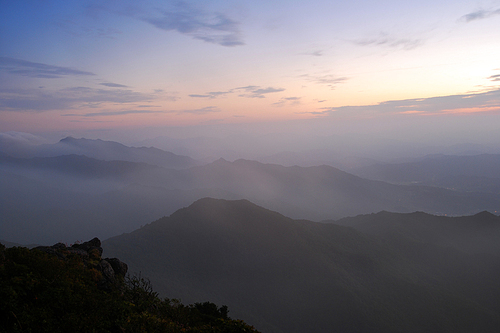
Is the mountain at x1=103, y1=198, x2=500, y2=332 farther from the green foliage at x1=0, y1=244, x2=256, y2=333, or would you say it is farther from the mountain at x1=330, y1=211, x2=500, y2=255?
the green foliage at x1=0, y1=244, x2=256, y2=333

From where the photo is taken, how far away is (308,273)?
378 ft

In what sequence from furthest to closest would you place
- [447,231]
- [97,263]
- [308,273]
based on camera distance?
[447,231]
[308,273]
[97,263]

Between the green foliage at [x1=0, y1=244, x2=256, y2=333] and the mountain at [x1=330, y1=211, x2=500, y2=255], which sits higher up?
the green foliage at [x1=0, y1=244, x2=256, y2=333]

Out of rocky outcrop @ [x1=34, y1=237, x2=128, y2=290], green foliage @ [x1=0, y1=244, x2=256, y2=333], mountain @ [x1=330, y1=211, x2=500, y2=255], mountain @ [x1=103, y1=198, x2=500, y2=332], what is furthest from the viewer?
mountain @ [x1=330, y1=211, x2=500, y2=255]

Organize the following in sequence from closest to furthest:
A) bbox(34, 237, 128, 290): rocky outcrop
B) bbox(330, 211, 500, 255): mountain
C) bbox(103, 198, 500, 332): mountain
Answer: bbox(34, 237, 128, 290): rocky outcrop < bbox(103, 198, 500, 332): mountain < bbox(330, 211, 500, 255): mountain

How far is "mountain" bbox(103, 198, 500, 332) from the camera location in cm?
9100

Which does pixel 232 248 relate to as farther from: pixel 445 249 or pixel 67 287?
pixel 445 249

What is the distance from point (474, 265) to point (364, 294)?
81004 millimetres

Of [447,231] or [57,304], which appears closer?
[57,304]

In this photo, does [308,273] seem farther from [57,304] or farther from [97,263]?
[57,304]

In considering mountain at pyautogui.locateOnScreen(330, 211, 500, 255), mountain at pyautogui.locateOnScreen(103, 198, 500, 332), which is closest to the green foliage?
mountain at pyautogui.locateOnScreen(103, 198, 500, 332)

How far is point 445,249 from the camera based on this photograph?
148 m

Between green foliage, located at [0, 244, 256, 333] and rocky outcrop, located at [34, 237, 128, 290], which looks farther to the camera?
rocky outcrop, located at [34, 237, 128, 290]

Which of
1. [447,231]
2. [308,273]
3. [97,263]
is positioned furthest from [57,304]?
[447,231]
